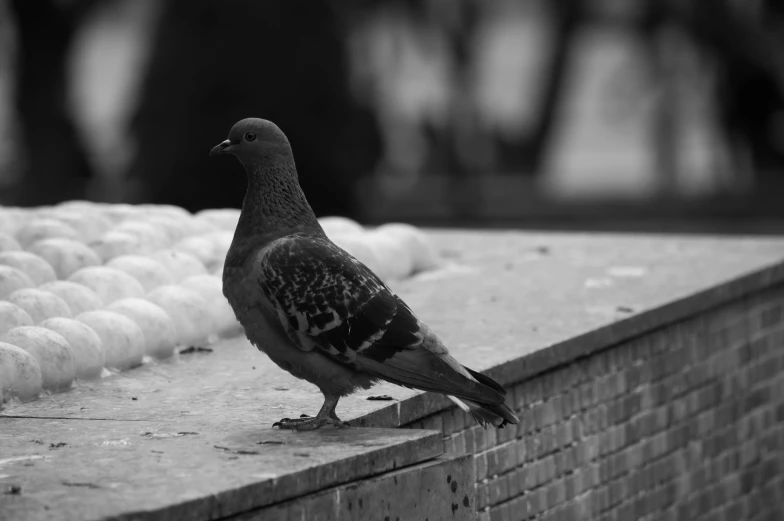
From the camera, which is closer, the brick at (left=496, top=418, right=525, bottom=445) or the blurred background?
the brick at (left=496, top=418, right=525, bottom=445)

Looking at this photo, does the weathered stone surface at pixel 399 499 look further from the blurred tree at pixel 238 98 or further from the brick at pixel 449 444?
the blurred tree at pixel 238 98

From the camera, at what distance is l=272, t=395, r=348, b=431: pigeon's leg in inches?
110

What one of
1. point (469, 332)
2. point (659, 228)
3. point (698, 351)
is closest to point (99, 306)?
point (469, 332)

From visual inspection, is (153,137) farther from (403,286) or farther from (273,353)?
(273,353)

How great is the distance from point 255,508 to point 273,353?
0.52 meters

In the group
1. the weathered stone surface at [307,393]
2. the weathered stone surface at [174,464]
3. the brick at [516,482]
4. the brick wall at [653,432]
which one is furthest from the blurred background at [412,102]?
the weathered stone surface at [174,464]

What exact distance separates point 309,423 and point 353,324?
265 millimetres

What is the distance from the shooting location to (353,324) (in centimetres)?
272

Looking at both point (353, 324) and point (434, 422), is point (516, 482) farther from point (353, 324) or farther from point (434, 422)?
point (353, 324)

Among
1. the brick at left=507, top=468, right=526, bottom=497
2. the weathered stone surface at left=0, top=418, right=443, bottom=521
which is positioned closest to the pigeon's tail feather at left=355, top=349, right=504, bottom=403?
the weathered stone surface at left=0, top=418, right=443, bottom=521

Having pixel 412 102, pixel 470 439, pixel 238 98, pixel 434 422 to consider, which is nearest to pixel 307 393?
pixel 434 422

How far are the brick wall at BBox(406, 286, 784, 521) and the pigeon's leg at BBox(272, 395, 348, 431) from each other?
19.6 inches

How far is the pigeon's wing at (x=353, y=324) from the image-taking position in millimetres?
2715

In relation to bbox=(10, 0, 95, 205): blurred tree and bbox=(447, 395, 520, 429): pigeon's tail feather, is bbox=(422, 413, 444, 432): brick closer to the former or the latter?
bbox=(447, 395, 520, 429): pigeon's tail feather
